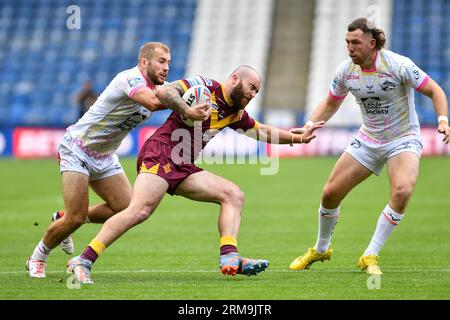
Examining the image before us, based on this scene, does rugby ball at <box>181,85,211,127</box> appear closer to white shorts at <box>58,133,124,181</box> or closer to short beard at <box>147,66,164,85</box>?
short beard at <box>147,66,164,85</box>

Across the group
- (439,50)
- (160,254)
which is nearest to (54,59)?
(439,50)

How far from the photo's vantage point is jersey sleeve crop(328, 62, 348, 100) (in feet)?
33.5

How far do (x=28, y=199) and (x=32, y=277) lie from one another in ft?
36.1

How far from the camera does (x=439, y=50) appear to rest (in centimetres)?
3894

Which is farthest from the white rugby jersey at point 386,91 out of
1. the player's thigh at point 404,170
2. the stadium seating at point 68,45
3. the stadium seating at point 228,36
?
the stadium seating at point 228,36

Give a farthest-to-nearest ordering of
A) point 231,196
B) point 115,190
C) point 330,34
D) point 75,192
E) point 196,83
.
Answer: point 330,34 → point 115,190 → point 75,192 → point 231,196 → point 196,83

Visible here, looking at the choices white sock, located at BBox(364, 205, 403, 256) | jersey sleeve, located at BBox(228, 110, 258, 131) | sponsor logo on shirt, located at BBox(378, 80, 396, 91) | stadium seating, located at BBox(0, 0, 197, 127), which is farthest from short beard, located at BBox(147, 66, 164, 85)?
stadium seating, located at BBox(0, 0, 197, 127)

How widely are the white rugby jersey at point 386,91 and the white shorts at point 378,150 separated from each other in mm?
61

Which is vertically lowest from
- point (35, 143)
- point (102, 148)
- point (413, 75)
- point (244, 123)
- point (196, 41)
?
point (102, 148)

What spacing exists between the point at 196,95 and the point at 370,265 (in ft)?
8.23

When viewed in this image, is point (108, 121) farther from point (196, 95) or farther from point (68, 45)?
point (68, 45)

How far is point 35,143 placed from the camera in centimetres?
3381

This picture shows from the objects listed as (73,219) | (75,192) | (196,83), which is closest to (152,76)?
(196,83)
